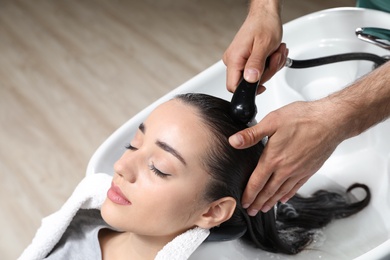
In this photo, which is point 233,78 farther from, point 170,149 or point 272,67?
point 170,149

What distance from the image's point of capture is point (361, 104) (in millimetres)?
1116

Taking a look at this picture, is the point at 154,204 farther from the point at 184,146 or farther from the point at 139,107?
the point at 139,107

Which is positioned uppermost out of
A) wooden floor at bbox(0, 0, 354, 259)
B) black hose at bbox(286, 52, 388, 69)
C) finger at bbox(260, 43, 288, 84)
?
wooden floor at bbox(0, 0, 354, 259)

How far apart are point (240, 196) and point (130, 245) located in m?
0.24

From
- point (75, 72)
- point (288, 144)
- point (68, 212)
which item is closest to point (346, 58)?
point (288, 144)

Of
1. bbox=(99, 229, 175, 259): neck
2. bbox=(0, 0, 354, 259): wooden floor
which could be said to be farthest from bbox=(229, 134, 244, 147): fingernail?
bbox=(0, 0, 354, 259): wooden floor

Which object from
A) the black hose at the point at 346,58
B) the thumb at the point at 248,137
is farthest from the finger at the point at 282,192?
the black hose at the point at 346,58

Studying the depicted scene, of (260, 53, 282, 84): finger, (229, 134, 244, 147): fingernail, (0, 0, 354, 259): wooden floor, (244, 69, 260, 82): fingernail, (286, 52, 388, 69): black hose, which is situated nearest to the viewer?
(229, 134, 244, 147): fingernail

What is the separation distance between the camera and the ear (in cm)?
109

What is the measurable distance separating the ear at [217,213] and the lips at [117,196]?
14cm

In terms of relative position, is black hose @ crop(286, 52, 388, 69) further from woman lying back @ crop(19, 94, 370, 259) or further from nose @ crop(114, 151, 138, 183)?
nose @ crop(114, 151, 138, 183)

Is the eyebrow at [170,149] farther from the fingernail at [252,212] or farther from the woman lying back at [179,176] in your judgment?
the fingernail at [252,212]

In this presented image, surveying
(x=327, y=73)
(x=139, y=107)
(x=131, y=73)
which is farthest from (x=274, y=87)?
(x=131, y=73)

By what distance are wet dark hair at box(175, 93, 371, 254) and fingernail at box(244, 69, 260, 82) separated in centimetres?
6
